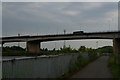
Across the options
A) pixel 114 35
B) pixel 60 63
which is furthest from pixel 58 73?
pixel 114 35

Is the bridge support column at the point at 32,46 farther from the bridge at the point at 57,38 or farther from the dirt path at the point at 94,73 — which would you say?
the dirt path at the point at 94,73

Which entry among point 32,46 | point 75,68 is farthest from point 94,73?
point 32,46

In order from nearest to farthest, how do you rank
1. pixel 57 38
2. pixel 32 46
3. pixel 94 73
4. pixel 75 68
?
pixel 94 73 < pixel 75 68 < pixel 57 38 < pixel 32 46

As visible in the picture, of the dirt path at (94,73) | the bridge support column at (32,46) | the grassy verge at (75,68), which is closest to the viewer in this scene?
the grassy verge at (75,68)

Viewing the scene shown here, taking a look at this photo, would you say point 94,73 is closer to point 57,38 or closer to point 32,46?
point 57,38

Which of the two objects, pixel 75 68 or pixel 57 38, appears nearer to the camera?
pixel 75 68

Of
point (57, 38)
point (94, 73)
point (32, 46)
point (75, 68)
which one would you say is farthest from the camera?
point (32, 46)

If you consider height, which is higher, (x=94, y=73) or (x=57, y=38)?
(x=57, y=38)

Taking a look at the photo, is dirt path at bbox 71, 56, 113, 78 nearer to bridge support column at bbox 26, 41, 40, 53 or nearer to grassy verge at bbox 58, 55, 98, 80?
grassy verge at bbox 58, 55, 98, 80

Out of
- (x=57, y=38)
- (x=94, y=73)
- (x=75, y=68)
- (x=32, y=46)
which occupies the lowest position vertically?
(x=94, y=73)

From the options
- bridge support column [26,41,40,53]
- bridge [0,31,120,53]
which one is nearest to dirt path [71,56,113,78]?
bridge [0,31,120,53]

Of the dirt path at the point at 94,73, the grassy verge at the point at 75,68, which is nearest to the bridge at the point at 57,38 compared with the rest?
the grassy verge at the point at 75,68

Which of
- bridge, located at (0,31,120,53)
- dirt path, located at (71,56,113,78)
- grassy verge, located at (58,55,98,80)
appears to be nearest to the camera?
grassy verge, located at (58,55,98,80)

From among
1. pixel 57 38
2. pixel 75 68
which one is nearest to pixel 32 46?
pixel 57 38
